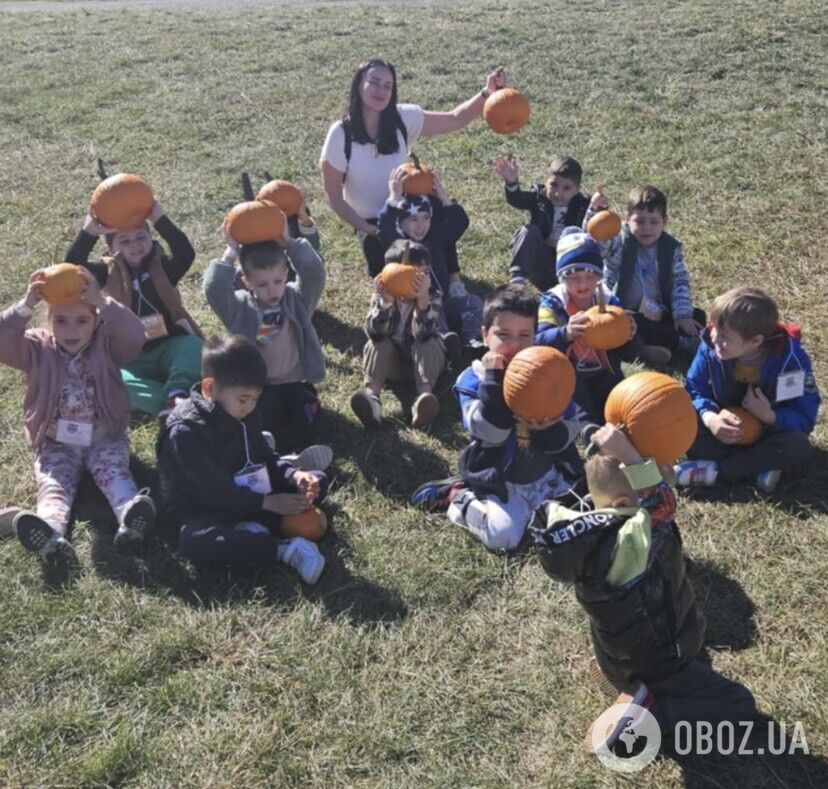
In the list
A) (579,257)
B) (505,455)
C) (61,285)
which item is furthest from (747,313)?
(61,285)

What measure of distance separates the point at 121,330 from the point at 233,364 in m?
1.15

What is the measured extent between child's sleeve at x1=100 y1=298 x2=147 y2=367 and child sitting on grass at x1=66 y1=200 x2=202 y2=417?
0.58 m

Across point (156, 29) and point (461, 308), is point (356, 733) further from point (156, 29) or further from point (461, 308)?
point (156, 29)

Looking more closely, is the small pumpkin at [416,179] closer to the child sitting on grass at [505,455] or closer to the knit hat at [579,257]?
the knit hat at [579,257]

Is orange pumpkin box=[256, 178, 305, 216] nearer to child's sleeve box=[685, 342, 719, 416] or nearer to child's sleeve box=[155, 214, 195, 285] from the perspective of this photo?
child's sleeve box=[155, 214, 195, 285]

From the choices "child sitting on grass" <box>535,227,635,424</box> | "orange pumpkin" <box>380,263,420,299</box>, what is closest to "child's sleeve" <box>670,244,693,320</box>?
"child sitting on grass" <box>535,227,635,424</box>

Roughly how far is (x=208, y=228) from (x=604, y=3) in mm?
9551

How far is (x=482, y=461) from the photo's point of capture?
4.88 m

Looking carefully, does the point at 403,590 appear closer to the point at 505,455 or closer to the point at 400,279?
the point at 505,455

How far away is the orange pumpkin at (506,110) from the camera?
7.49 meters

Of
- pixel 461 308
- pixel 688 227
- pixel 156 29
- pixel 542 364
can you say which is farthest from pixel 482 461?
pixel 156 29

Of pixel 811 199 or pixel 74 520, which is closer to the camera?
pixel 74 520

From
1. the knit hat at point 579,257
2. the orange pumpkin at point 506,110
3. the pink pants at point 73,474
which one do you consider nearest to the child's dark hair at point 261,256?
the pink pants at point 73,474

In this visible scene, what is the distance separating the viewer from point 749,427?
16.9 ft
